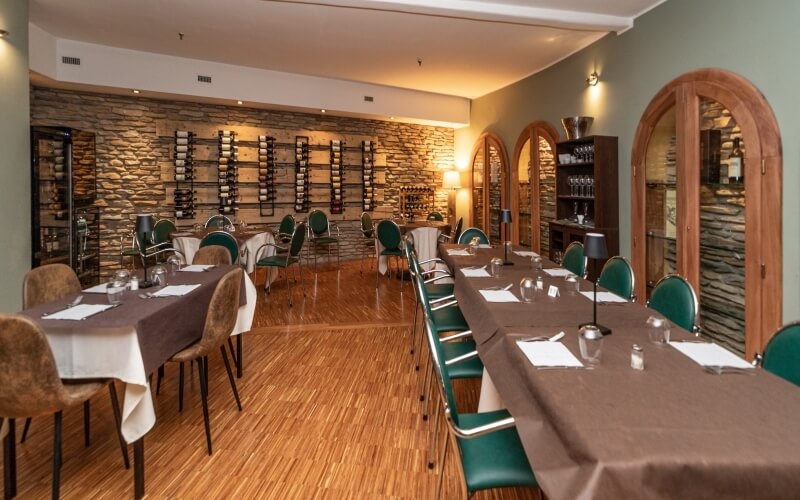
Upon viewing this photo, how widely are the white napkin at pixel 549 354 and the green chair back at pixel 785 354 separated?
2.70ft

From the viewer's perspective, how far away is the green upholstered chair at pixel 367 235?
9.14 meters

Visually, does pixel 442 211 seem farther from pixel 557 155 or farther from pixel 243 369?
pixel 243 369

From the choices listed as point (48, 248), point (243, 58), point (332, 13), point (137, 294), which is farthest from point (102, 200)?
point (137, 294)

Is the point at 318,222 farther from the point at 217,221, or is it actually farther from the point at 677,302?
the point at 677,302

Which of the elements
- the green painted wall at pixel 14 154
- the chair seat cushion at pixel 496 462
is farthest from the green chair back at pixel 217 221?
the chair seat cushion at pixel 496 462

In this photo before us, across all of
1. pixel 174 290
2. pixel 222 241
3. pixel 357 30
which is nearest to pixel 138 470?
pixel 174 290

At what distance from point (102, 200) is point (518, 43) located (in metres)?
6.77

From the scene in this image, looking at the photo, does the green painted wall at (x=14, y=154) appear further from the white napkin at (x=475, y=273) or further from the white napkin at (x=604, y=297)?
the white napkin at (x=604, y=297)

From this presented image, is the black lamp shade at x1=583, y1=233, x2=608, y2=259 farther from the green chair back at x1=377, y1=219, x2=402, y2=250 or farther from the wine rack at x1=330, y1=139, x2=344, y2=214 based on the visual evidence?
the wine rack at x1=330, y1=139, x2=344, y2=214

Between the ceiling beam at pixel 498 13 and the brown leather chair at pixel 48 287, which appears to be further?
the ceiling beam at pixel 498 13

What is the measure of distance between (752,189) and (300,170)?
751cm

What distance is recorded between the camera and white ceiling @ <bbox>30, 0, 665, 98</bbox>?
545 cm

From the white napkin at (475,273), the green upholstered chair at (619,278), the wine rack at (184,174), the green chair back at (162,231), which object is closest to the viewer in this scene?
the green upholstered chair at (619,278)

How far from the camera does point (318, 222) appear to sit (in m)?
9.62
